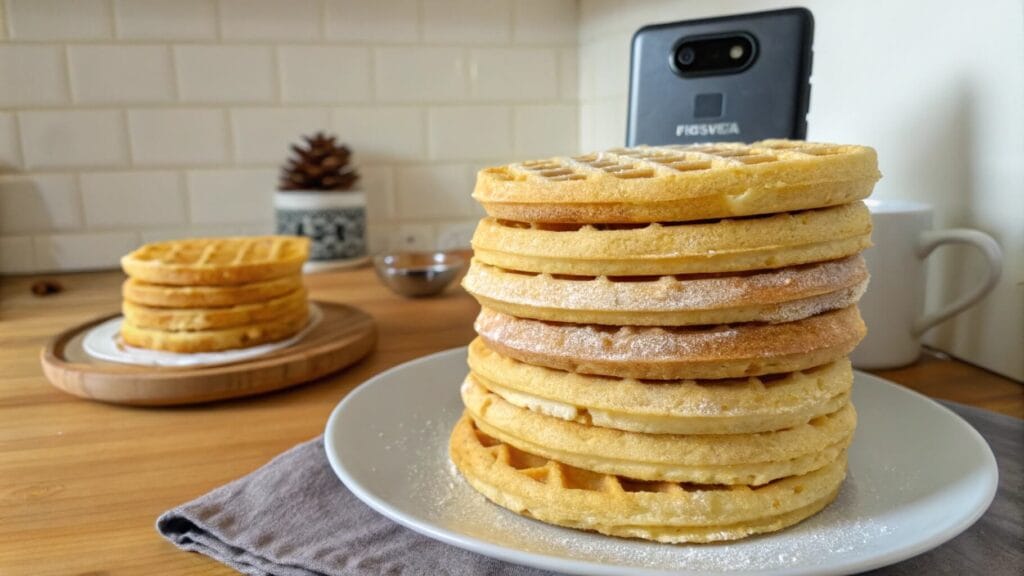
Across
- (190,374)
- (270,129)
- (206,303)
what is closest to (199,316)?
(206,303)

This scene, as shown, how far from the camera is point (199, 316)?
94cm

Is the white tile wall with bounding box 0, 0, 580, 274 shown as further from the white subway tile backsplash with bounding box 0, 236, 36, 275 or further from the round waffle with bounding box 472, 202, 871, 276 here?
the round waffle with bounding box 472, 202, 871, 276

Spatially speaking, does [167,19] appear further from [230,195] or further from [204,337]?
[204,337]

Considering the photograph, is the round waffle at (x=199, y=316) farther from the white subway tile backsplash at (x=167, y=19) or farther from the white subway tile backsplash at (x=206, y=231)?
the white subway tile backsplash at (x=167, y=19)

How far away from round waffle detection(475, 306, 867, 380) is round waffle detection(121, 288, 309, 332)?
0.55 metres

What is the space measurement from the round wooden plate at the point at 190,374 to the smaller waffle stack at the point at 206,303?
6 cm

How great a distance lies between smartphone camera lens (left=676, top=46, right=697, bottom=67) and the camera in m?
1.09

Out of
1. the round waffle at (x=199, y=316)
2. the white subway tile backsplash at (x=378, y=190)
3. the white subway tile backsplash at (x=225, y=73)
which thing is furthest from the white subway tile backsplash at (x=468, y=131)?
the round waffle at (x=199, y=316)

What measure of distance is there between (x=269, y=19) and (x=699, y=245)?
147 cm

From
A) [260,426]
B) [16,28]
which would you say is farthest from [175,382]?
[16,28]

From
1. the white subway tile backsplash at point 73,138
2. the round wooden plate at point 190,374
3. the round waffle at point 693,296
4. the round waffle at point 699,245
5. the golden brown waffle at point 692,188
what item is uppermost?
the white subway tile backsplash at point 73,138

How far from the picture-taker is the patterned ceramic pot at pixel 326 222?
1596 mm

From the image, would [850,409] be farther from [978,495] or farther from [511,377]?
[511,377]

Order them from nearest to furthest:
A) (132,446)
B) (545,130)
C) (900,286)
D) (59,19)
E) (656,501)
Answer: (656,501) < (132,446) < (900,286) < (59,19) < (545,130)
